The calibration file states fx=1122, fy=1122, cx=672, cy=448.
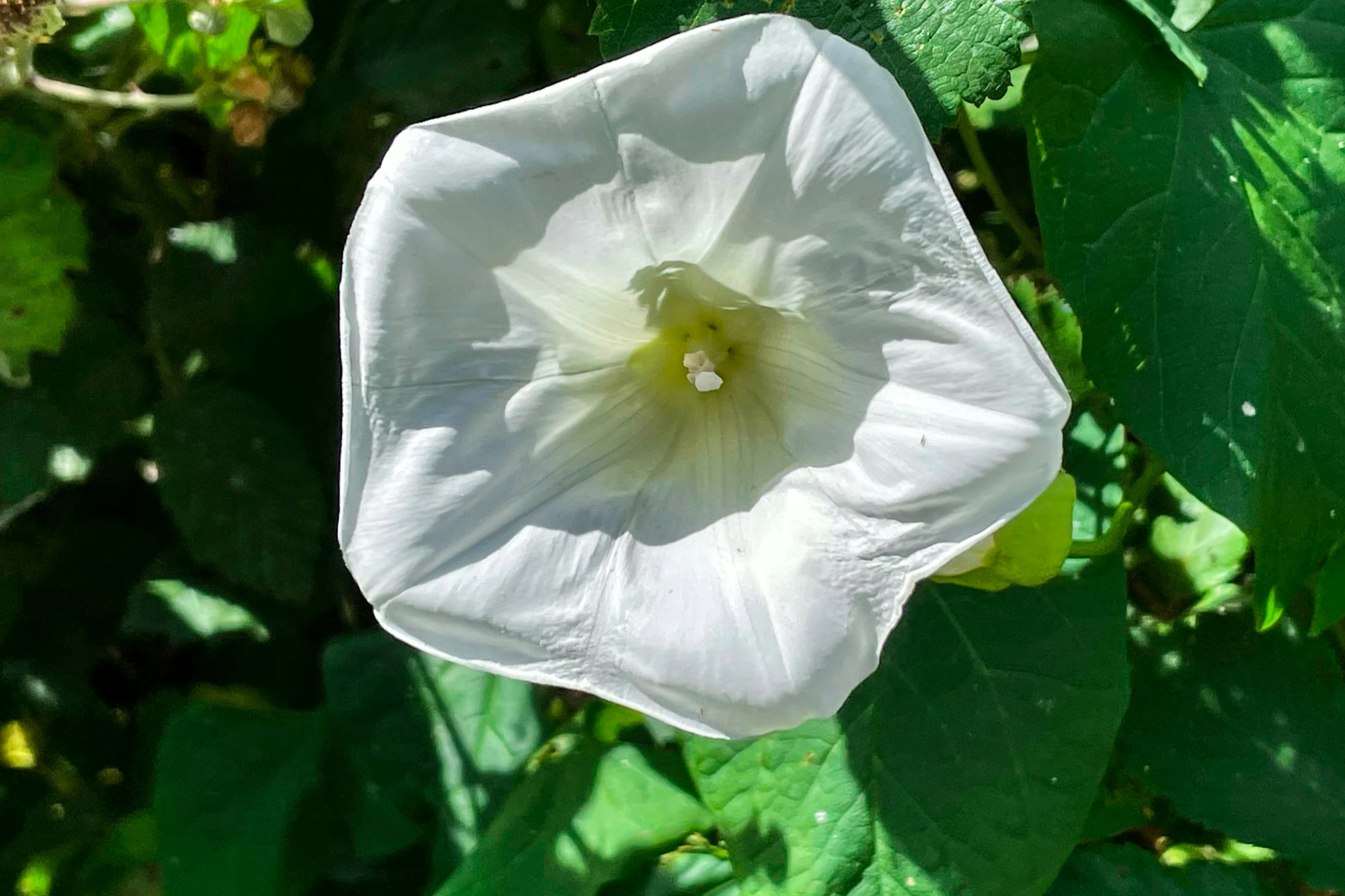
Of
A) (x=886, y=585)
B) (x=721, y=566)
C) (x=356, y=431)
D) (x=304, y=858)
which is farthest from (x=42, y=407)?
(x=886, y=585)

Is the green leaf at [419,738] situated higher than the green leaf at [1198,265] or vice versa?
the green leaf at [1198,265]

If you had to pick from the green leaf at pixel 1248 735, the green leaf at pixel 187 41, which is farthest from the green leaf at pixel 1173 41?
the green leaf at pixel 187 41

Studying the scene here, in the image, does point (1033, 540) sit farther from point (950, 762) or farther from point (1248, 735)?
point (1248, 735)

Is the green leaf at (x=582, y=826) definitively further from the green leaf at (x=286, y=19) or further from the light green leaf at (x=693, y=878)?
the green leaf at (x=286, y=19)

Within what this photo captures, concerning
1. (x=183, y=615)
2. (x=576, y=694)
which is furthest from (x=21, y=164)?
(x=576, y=694)

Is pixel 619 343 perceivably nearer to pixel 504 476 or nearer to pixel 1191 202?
pixel 504 476

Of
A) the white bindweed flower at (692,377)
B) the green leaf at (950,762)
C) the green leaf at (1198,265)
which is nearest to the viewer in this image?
the white bindweed flower at (692,377)

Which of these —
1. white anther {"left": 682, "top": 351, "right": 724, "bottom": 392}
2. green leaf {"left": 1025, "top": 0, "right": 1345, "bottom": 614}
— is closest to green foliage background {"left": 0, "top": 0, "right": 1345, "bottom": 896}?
green leaf {"left": 1025, "top": 0, "right": 1345, "bottom": 614}
